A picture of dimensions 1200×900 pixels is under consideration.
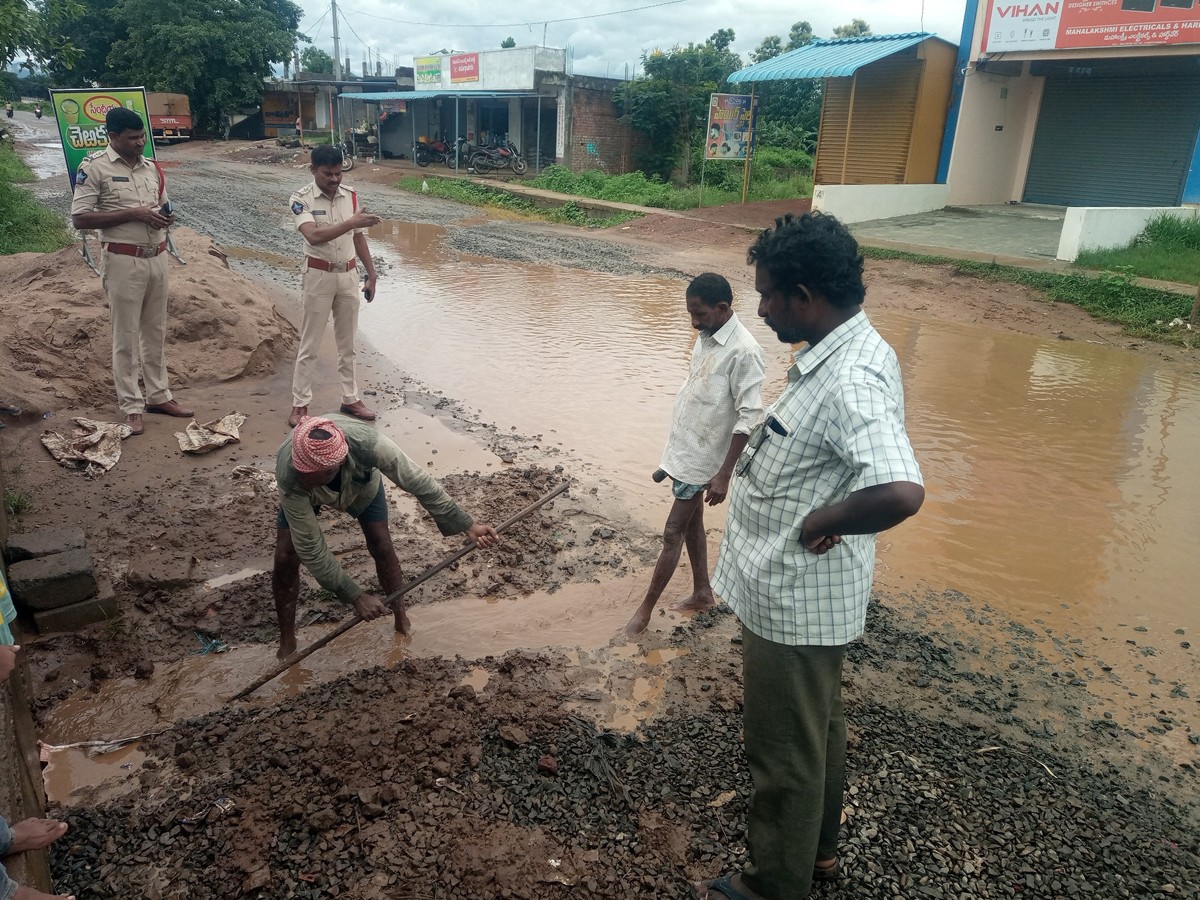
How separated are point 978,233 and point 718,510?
38.2 feet

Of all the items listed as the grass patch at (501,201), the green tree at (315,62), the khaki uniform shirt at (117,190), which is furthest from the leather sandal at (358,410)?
the green tree at (315,62)

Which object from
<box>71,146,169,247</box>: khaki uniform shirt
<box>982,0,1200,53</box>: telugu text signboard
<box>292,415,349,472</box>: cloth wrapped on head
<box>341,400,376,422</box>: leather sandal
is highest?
<box>982,0,1200,53</box>: telugu text signboard

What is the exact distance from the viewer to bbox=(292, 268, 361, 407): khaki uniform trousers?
568 centimetres

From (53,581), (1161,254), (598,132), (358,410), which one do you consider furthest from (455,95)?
(53,581)

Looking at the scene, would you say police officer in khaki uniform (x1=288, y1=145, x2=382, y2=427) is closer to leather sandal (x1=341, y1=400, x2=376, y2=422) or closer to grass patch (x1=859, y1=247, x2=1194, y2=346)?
leather sandal (x1=341, y1=400, x2=376, y2=422)

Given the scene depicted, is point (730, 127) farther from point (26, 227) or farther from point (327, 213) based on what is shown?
point (327, 213)

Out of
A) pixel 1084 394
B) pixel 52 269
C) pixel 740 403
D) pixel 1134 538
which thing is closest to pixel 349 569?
pixel 740 403

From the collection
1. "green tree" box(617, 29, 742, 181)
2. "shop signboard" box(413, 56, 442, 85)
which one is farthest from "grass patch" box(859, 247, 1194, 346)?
"shop signboard" box(413, 56, 442, 85)

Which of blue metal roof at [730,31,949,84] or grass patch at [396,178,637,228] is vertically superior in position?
blue metal roof at [730,31,949,84]

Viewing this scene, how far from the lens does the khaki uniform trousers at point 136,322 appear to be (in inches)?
206

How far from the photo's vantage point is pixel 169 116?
3203cm

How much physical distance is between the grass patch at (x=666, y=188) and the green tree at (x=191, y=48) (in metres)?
17.8

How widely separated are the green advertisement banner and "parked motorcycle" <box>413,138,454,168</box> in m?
21.5

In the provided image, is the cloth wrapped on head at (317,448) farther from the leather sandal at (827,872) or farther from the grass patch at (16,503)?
the grass patch at (16,503)
